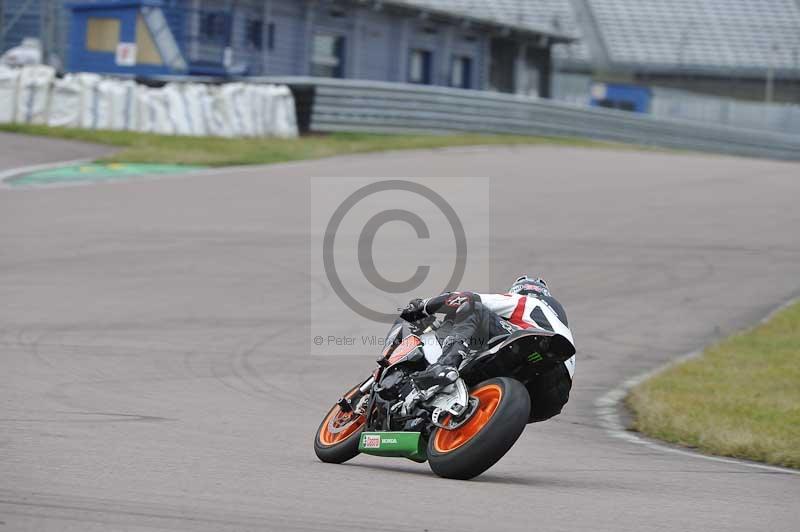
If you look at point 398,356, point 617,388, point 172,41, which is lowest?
point 617,388

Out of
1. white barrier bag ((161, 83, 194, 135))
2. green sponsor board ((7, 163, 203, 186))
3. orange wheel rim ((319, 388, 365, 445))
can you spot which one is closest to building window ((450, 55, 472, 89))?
Result: white barrier bag ((161, 83, 194, 135))

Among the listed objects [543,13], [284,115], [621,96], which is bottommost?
[284,115]

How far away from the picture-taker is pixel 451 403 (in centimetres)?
571

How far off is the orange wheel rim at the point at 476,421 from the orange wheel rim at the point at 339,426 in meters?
0.77

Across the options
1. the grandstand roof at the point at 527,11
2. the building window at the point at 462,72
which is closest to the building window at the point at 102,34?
the building window at the point at 462,72

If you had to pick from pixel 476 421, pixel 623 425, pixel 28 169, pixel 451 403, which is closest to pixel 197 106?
pixel 28 169

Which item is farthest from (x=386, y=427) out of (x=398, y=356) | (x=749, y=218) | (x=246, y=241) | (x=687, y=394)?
(x=749, y=218)

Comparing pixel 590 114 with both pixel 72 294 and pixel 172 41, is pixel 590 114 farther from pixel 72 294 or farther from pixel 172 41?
pixel 72 294

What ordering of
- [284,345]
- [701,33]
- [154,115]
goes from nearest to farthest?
[284,345] → [154,115] → [701,33]

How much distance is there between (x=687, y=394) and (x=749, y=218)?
999cm

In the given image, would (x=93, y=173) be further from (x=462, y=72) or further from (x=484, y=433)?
(x=462, y=72)

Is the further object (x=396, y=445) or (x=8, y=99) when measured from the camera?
(x=8, y=99)

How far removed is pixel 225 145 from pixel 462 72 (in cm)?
1922

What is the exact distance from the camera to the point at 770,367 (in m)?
10.1
